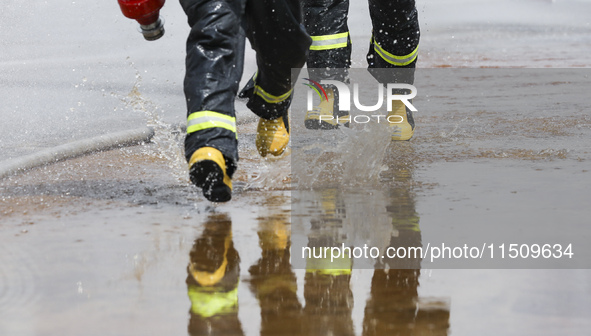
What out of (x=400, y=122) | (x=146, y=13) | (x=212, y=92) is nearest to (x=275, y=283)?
(x=212, y=92)

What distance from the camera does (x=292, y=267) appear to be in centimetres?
211

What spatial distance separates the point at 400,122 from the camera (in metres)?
4.15

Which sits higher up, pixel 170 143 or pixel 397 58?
pixel 397 58

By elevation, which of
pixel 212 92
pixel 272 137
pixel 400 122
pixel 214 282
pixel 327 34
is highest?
pixel 212 92

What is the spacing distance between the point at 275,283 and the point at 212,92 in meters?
0.78

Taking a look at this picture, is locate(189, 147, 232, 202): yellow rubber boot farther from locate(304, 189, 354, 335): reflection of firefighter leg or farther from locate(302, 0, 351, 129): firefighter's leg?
locate(302, 0, 351, 129): firefighter's leg

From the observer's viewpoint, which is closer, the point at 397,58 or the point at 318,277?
the point at 318,277

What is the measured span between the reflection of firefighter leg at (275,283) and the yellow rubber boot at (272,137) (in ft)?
2.97

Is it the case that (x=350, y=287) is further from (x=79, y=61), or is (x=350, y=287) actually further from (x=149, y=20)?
(x=79, y=61)

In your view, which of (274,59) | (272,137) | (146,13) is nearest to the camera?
(146,13)

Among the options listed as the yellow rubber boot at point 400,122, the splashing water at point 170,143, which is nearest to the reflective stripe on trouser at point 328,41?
the yellow rubber boot at point 400,122

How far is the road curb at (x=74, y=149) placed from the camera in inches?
134

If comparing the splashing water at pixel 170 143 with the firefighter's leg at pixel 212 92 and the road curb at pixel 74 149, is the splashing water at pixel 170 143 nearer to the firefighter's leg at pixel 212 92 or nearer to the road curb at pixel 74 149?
the road curb at pixel 74 149

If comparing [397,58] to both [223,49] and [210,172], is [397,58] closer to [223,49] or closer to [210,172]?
[223,49]
